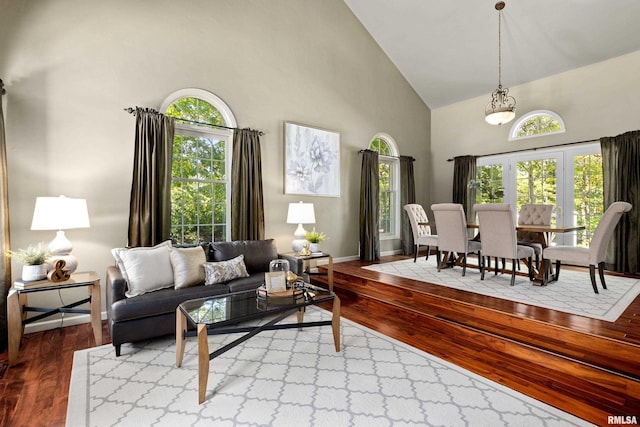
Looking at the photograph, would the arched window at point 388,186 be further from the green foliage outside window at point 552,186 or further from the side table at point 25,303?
the side table at point 25,303

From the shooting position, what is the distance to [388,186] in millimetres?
6609

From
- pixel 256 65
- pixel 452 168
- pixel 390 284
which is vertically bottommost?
pixel 390 284

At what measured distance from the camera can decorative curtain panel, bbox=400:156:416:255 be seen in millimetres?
6535

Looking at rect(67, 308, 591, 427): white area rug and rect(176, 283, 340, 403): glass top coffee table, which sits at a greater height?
rect(176, 283, 340, 403): glass top coffee table

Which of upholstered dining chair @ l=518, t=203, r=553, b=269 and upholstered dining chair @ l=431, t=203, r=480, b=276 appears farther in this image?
upholstered dining chair @ l=518, t=203, r=553, b=269

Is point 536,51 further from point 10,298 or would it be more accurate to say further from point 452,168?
point 10,298

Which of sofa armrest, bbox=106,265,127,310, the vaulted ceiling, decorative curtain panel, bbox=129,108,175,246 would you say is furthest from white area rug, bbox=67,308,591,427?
the vaulted ceiling

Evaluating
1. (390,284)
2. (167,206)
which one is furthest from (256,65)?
(390,284)

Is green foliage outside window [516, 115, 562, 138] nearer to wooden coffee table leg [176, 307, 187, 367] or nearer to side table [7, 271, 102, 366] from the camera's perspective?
wooden coffee table leg [176, 307, 187, 367]

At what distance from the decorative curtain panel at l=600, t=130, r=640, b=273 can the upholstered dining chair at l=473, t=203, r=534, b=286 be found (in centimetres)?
200

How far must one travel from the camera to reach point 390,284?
13.0ft

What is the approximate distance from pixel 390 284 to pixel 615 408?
2.25 metres

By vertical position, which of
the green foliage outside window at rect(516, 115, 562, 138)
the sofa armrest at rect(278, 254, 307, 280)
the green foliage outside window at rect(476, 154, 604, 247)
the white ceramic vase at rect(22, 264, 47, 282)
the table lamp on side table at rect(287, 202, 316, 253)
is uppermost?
the green foliage outside window at rect(516, 115, 562, 138)

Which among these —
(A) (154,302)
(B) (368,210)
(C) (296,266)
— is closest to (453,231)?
(B) (368,210)
